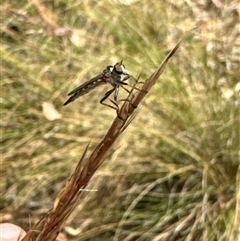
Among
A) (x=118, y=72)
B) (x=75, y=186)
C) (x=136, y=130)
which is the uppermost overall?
(x=136, y=130)

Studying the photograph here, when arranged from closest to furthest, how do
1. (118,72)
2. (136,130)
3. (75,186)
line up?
(75,186), (118,72), (136,130)

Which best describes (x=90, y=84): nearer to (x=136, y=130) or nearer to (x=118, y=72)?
(x=118, y=72)

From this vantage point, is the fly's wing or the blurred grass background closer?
the fly's wing

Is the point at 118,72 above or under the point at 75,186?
above

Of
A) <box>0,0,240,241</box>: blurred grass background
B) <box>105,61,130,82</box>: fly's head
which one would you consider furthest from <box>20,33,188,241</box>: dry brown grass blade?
<box>0,0,240,241</box>: blurred grass background

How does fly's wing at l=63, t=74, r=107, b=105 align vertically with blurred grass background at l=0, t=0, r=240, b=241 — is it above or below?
below

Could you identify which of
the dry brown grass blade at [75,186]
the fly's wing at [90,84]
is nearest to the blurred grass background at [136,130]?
the fly's wing at [90,84]

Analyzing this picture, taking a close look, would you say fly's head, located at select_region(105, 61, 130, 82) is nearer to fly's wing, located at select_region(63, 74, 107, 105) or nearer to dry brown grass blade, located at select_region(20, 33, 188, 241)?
fly's wing, located at select_region(63, 74, 107, 105)

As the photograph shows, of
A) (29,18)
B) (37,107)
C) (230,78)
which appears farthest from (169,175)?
(29,18)

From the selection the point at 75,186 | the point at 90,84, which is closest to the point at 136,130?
the point at 90,84
